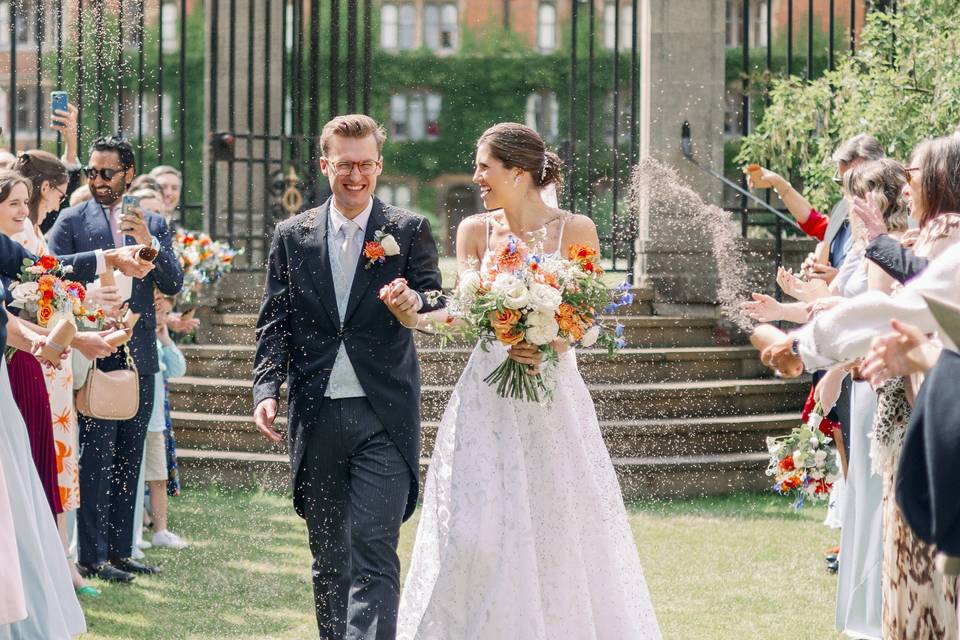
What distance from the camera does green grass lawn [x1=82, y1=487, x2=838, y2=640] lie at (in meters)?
6.54

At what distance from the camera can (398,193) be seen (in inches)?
1928

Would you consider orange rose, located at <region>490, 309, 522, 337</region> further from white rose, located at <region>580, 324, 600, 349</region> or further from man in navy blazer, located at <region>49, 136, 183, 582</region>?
man in navy blazer, located at <region>49, 136, 183, 582</region>

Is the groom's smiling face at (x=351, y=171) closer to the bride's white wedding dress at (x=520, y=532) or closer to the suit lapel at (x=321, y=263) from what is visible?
the suit lapel at (x=321, y=263)

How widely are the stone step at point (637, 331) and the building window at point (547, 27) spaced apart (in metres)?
38.2

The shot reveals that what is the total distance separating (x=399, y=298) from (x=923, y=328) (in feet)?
6.06

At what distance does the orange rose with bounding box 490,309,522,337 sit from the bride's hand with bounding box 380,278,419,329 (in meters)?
0.49

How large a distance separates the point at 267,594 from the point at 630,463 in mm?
3694

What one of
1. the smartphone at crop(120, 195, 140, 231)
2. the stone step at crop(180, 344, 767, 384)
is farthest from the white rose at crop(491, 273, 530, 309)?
the stone step at crop(180, 344, 767, 384)

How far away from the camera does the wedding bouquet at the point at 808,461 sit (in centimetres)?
723

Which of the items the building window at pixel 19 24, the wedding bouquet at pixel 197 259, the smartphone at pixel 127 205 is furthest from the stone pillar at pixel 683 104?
the building window at pixel 19 24

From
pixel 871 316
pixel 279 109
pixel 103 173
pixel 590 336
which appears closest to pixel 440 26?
pixel 279 109

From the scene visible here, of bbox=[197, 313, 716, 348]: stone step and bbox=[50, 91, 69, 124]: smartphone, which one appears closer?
bbox=[50, 91, 69, 124]: smartphone

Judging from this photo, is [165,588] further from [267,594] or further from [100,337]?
[100,337]

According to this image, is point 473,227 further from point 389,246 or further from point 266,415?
point 266,415
